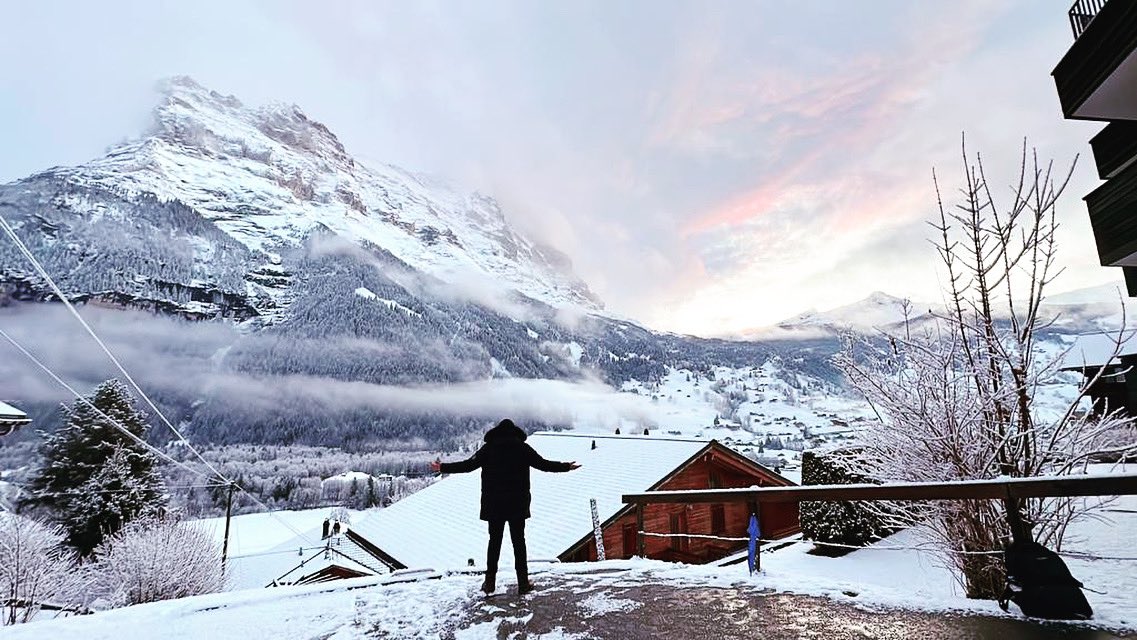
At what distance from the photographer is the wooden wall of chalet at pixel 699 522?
626 inches

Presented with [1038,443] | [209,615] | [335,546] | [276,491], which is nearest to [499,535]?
[209,615]

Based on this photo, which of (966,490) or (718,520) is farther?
(718,520)

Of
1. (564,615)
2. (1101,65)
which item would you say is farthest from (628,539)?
(1101,65)

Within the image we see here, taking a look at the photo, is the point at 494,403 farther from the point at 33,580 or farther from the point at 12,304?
the point at 33,580

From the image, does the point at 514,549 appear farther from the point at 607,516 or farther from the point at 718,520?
the point at 718,520

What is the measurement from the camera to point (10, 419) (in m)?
8.42

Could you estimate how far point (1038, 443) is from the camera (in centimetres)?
396

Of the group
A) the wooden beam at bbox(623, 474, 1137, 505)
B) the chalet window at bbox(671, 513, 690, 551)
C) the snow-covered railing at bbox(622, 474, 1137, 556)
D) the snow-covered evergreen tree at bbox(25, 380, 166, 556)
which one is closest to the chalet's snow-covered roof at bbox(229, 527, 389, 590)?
the snow-covered evergreen tree at bbox(25, 380, 166, 556)

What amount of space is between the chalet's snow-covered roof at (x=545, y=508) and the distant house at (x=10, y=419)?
952 centimetres

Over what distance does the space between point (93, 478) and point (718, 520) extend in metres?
27.1

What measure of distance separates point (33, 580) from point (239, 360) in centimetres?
15135

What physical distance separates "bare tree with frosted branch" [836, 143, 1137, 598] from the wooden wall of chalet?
11.5 meters

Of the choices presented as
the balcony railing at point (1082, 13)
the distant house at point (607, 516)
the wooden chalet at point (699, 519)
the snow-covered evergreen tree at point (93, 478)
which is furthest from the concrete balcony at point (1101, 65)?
the snow-covered evergreen tree at point (93, 478)

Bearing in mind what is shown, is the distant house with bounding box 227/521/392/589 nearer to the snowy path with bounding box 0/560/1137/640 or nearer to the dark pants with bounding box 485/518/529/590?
the snowy path with bounding box 0/560/1137/640
